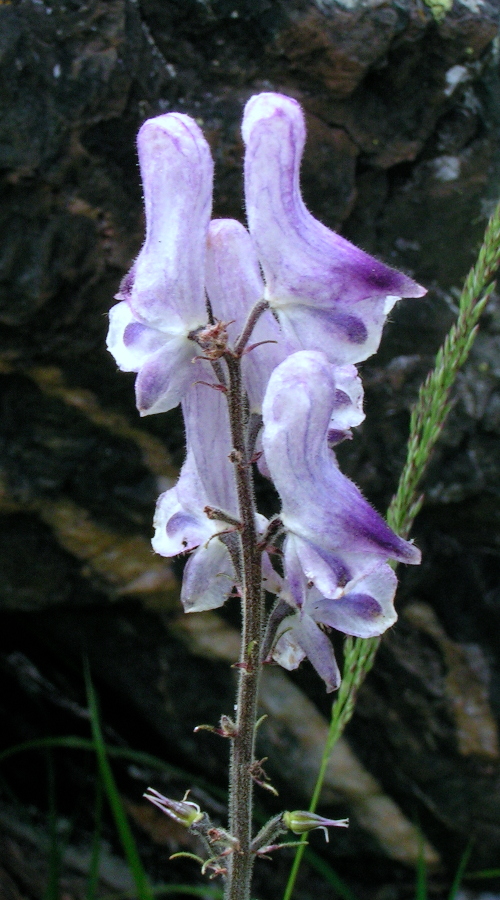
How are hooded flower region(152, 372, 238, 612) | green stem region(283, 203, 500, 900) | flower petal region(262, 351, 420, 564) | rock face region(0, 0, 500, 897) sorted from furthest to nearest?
rock face region(0, 0, 500, 897), green stem region(283, 203, 500, 900), hooded flower region(152, 372, 238, 612), flower petal region(262, 351, 420, 564)

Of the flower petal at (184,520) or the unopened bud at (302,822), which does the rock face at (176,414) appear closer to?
the flower petal at (184,520)

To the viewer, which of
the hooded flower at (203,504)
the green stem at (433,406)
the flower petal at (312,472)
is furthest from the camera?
the green stem at (433,406)

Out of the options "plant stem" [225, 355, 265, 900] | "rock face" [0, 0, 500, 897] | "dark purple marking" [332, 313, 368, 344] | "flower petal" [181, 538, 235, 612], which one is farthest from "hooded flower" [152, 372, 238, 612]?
"rock face" [0, 0, 500, 897]

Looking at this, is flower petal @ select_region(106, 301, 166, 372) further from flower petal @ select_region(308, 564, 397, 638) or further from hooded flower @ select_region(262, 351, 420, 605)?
flower petal @ select_region(308, 564, 397, 638)

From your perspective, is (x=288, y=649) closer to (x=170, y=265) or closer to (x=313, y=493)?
(x=313, y=493)

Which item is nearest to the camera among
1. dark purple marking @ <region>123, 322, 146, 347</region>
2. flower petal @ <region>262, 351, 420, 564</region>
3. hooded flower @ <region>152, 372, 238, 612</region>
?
flower petal @ <region>262, 351, 420, 564</region>

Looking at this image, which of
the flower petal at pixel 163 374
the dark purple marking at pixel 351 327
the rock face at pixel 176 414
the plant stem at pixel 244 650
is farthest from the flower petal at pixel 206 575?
the rock face at pixel 176 414

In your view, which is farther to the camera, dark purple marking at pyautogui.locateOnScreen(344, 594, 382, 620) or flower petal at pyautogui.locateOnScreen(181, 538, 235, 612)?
flower petal at pyautogui.locateOnScreen(181, 538, 235, 612)

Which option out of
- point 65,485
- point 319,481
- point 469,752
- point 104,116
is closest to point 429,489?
point 469,752
